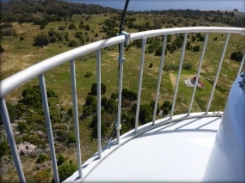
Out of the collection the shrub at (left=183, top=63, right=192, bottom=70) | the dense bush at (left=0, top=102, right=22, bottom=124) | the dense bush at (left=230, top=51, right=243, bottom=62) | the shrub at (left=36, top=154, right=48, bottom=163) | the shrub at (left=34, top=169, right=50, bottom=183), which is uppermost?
the dense bush at (left=230, top=51, right=243, bottom=62)

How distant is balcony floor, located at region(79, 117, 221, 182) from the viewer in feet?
4.58

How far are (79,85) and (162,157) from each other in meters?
8.52

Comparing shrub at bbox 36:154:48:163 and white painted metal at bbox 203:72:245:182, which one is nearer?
white painted metal at bbox 203:72:245:182

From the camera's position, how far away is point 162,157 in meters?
1.53

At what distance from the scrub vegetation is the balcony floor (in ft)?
Result: 11.1

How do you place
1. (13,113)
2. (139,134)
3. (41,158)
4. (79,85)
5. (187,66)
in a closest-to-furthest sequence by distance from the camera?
(139,134)
(41,158)
(13,113)
(79,85)
(187,66)

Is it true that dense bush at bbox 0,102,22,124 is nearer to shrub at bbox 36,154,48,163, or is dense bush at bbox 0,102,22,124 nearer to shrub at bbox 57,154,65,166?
shrub at bbox 36,154,48,163

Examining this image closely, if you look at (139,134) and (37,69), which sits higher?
(37,69)

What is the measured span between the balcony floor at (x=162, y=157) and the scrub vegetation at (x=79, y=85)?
3.39 m

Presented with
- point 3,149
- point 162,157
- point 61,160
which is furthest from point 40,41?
point 162,157

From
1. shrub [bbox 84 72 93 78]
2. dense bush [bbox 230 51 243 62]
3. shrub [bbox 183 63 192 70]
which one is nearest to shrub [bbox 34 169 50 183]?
shrub [bbox 84 72 93 78]

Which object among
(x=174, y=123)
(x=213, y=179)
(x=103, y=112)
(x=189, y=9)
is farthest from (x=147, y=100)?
(x=189, y=9)

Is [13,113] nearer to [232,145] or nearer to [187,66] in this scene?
[232,145]

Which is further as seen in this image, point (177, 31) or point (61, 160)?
point (61, 160)
